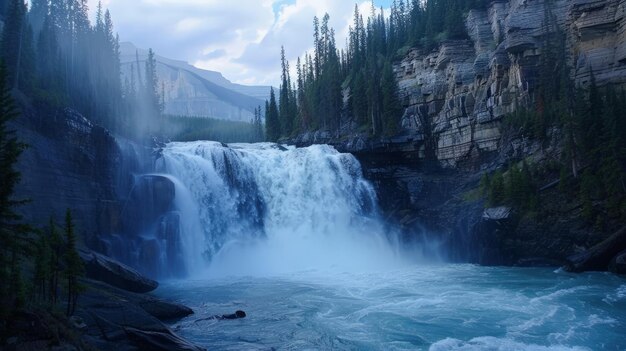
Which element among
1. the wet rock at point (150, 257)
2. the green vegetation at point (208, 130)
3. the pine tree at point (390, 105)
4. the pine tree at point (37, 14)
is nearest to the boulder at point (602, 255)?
the pine tree at point (390, 105)

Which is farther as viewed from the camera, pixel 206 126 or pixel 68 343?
pixel 206 126

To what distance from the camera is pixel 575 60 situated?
127ft

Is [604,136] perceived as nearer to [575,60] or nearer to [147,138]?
[575,60]

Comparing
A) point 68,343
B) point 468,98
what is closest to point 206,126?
point 468,98

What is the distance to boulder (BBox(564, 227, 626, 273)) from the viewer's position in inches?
1137

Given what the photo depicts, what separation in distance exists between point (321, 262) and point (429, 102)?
20.8m

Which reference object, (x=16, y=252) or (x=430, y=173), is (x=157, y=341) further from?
(x=430, y=173)

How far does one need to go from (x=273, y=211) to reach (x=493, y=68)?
2358cm

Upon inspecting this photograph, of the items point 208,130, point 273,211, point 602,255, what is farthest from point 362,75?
point 208,130

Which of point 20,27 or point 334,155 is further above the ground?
point 20,27

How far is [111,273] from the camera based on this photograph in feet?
73.6

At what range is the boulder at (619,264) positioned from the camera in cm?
A: 2756

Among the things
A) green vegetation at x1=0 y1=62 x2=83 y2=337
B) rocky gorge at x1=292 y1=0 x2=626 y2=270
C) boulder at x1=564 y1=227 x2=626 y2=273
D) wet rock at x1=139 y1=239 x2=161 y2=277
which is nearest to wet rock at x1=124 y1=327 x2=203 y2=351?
green vegetation at x1=0 y1=62 x2=83 y2=337

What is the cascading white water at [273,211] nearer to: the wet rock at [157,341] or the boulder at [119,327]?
the boulder at [119,327]
